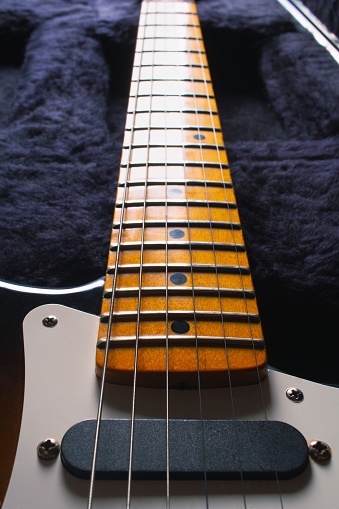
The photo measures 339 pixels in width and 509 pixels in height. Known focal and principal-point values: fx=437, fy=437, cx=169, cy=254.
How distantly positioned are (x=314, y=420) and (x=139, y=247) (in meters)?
0.33

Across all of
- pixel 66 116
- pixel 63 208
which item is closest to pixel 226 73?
pixel 66 116

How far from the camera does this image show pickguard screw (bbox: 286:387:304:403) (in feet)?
1.65

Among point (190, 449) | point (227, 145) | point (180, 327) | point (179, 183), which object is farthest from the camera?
point (227, 145)

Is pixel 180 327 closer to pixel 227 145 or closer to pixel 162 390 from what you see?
pixel 162 390

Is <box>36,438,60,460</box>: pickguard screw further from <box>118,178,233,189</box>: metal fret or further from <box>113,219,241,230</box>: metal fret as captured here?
<box>118,178,233,189</box>: metal fret

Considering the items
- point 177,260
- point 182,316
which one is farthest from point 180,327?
point 177,260

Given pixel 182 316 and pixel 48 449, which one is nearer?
pixel 48 449

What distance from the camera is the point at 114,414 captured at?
471 mm

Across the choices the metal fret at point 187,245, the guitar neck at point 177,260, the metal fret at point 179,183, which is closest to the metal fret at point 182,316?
the guitar neck at point 177,260

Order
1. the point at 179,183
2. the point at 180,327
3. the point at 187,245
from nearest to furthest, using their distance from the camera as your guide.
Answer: the point at 180,327 → the point at 187,245 → the point at 179,183

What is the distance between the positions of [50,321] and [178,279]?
182 mm

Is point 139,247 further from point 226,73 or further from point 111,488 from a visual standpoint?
point 226,73

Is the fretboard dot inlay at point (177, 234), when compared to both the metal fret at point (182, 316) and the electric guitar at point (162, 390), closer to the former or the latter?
the electric guitar at point (162, 390)

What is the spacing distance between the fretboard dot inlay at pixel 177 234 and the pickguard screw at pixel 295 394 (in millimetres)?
277
